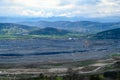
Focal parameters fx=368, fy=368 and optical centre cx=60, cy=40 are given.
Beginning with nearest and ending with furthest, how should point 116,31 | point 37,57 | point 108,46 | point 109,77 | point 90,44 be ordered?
1. point 109,77
2. point 37,57
3. point 108,46
4. point 90,44
5. point 116,31

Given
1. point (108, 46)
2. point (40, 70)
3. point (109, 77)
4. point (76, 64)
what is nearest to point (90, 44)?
point (108, 46)

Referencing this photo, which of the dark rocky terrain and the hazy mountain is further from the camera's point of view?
the hazy mountain

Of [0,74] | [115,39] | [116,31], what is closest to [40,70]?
[0,74]

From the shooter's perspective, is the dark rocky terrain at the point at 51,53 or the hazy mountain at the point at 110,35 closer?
the dark rocky terrain at the point at 51,53

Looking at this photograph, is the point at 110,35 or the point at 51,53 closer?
the point at 51,53

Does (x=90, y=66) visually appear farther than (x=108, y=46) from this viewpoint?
No

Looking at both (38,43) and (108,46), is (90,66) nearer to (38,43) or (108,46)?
(108,46)

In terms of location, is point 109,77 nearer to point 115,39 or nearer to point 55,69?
point 55,69

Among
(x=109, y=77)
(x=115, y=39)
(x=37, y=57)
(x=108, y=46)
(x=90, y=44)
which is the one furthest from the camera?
(x=115, y=39)

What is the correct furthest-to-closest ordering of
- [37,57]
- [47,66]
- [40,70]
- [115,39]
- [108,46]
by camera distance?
[115,39], [108,46], [37,57], [47,66], [40,70]
